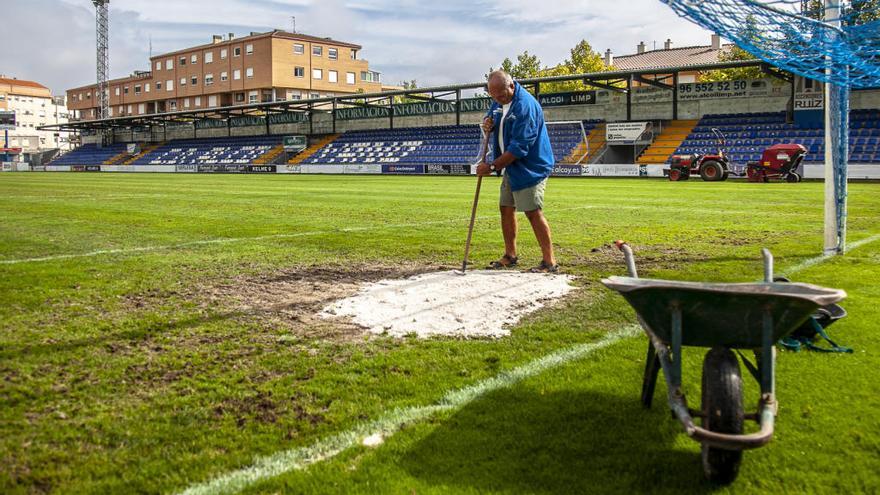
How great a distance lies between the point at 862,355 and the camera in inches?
156

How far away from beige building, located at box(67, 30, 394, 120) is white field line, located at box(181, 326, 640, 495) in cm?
8753

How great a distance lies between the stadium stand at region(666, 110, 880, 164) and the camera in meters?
34.0

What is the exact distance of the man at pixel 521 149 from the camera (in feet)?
21.9

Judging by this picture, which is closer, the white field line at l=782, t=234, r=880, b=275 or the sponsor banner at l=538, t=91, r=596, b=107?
the white field line at l=782, t=234, r=880, b=275

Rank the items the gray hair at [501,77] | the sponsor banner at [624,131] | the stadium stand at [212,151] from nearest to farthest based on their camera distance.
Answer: the gray hair at [501,77] < the sponsor banner at [624,131] < the stadium stand at [212,151]

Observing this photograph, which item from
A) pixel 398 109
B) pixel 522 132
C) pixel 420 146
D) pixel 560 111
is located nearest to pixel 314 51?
pixel 398 109

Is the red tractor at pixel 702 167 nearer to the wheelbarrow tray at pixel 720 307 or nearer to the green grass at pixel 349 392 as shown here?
the green grass at pixel 349 392

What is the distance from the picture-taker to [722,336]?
108 inches

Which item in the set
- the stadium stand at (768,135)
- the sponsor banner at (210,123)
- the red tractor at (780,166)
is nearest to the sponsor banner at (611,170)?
the stadium stand at (768,135)

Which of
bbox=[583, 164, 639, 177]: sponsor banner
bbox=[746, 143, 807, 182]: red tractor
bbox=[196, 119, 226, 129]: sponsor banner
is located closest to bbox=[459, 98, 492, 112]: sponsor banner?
bbox=[583, 164, 639, 177]: sponsor banner

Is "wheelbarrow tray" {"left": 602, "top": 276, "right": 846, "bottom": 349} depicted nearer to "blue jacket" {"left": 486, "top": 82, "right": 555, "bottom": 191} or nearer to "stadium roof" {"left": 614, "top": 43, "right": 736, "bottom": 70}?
"blue jacket" {"left": 486, "top": 82, "right": 555, "bottom": 191}

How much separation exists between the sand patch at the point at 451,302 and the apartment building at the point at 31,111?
14151 cm

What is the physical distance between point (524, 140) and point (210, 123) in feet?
234

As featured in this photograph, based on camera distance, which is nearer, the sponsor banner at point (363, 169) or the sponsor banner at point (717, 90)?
the sponsor banner at point (717, 90)
